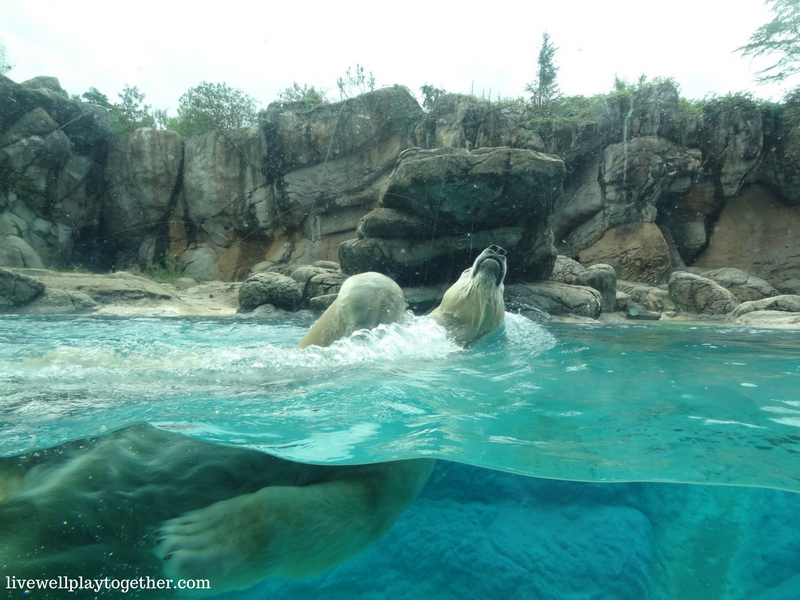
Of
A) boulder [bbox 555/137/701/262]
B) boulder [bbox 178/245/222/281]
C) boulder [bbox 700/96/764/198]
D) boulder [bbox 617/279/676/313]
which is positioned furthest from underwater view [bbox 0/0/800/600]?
boulder [bbox 700/96/764/198]

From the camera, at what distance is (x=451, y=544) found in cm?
157

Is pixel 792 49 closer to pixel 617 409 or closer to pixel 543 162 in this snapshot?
pixel 543 162

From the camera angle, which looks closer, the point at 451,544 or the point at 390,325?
the point at 451,544

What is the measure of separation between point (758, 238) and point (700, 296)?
20.2 feet

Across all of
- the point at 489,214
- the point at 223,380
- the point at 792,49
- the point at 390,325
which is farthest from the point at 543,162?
the point at 792,49

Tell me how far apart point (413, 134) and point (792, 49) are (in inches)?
446

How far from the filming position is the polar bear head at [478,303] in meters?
4.27

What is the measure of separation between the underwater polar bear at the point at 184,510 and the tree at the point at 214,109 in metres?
16.5

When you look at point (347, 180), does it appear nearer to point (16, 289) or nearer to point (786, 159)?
point (16, 289)

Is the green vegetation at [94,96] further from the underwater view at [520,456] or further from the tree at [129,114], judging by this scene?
the underwater view at [520,456]

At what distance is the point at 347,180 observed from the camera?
15.8 meters

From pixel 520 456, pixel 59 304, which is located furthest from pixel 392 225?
pixel 520 456

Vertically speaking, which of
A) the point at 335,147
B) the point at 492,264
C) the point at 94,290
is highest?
the point at 335,147

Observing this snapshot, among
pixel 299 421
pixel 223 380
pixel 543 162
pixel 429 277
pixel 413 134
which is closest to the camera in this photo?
pixel 299 421
